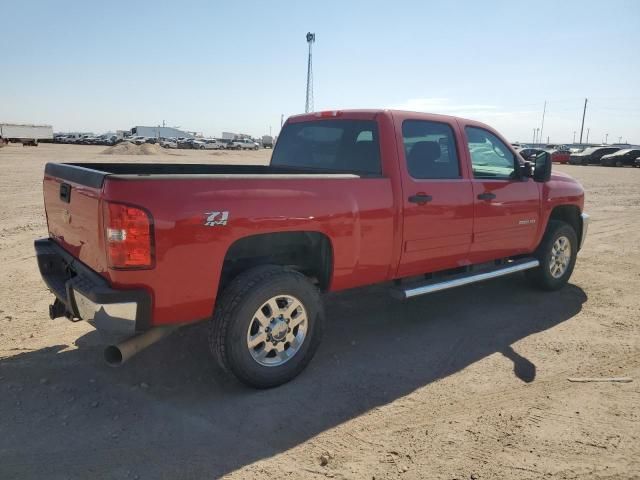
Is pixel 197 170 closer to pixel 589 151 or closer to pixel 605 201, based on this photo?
pixel 605 201

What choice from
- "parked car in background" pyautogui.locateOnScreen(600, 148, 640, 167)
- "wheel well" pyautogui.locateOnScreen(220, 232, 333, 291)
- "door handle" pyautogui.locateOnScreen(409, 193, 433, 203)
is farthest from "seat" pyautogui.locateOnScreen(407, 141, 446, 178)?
"parked car in background" pyautogui.locateOnScreen(600, 148, 640, 167)

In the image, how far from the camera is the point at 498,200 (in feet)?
15.9

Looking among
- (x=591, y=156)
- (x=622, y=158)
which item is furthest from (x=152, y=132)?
(x=622, y=158)

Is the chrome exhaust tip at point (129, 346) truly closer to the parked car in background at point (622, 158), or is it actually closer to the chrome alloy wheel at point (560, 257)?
the chrome alloy wheel at point (560, 257)

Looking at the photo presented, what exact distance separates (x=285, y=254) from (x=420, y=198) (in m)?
1.22

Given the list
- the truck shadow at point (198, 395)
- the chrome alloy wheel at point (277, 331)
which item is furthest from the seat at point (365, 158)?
the truck shadow at point (198, 395)

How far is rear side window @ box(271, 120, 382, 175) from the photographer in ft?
13.8

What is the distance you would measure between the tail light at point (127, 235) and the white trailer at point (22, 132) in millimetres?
64618

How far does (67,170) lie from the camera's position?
11.2 feet

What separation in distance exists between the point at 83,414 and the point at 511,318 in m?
4.00

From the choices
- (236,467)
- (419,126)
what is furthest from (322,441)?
(419,126)

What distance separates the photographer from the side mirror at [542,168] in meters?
5.08

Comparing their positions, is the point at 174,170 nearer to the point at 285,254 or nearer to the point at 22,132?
the point at 285,254

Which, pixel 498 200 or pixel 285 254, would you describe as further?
pixel 498 200
